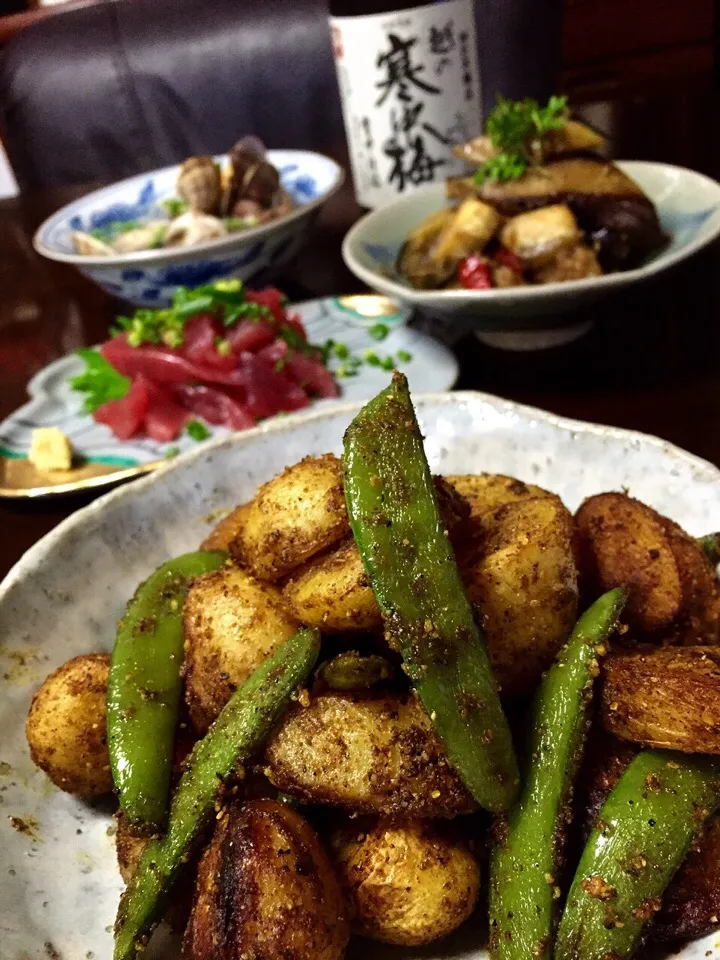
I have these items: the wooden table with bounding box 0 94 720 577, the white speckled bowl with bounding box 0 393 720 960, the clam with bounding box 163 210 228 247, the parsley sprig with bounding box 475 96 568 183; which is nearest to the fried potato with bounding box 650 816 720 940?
the white speckled bowl with bounding box 0 393 720 960

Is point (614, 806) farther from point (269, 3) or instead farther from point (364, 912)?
point (269, 3)

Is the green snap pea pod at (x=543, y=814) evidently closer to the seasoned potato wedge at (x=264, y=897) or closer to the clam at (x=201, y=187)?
the seasoned potato wedge at (x=264, y=897)

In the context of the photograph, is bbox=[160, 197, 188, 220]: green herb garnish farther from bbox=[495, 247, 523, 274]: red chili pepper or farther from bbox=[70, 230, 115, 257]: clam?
bbox=[495, 247, 523, 274]: red chili pepper

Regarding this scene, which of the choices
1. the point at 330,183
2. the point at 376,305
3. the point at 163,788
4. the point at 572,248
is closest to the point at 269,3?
the point at 330,183

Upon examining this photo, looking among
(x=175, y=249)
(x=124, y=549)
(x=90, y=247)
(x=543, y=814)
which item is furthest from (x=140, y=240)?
(x=543, y=814)

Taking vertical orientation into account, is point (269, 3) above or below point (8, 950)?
above

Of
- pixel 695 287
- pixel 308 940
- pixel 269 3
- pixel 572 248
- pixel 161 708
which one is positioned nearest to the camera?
pixel 308 940
